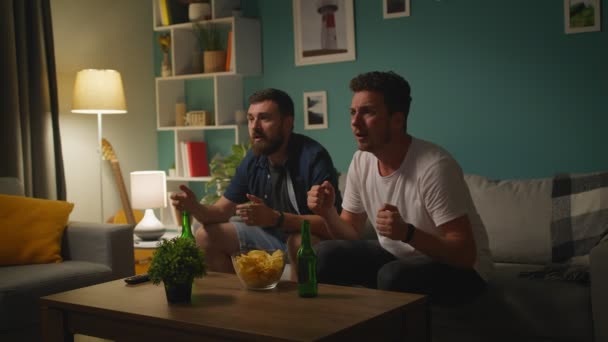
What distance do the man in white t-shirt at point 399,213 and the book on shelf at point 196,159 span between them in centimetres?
224

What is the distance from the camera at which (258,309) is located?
212cm

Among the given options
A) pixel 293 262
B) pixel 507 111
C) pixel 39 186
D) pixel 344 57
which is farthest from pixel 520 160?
pixel 39 186

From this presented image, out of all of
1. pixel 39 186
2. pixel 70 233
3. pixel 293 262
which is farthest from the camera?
pixel 39 186

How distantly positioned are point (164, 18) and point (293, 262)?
8.53ft

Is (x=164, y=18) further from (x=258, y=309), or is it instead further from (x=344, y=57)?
(x=258, y=309)

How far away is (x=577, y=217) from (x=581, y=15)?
1.10 metres

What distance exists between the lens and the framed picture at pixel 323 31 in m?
4.45

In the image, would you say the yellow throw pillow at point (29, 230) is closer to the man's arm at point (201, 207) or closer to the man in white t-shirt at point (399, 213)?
the man's arm at point (201, 207)

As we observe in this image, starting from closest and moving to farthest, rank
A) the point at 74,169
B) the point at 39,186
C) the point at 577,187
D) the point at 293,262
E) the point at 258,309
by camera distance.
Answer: the point at 258,309 → the point at 293,262 → the point at 577,187 → the point at 39,186 → the point at 74,169

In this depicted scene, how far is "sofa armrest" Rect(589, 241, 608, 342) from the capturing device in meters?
2.48

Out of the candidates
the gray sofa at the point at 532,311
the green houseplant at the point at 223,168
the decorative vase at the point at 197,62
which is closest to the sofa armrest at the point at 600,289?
the gray sofa at the point at 532,311

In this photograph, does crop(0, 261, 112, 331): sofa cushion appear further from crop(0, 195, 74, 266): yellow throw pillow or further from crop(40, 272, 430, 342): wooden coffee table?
crop(40, 272, 430, 342): wooden coffee table

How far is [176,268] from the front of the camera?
2219 mm

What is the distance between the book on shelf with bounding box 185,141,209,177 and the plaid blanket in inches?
99.1
